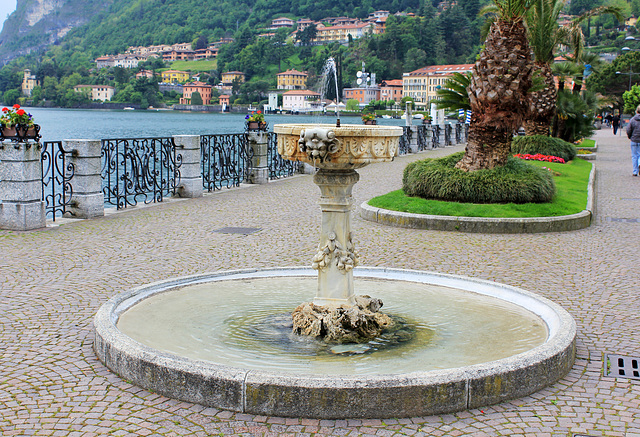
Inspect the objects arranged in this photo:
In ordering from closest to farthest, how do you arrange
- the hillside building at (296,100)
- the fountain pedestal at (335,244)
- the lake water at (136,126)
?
the fountain pedestal at (335,244) → the lake water at (136,126) → the hillside building at (296,100)

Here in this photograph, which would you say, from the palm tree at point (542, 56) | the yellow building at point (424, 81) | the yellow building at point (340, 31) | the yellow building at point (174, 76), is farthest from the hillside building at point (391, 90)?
the palm tree at point (542, 56)

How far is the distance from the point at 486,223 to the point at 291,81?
13361cm

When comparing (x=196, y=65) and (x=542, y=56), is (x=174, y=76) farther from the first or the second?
(x=542, y=56)

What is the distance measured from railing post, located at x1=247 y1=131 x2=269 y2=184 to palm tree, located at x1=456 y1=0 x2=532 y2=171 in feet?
19.6

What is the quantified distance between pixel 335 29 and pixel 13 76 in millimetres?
89318

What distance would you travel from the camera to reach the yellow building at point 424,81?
127375mm

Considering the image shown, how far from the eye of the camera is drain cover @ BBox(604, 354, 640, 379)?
4.74m

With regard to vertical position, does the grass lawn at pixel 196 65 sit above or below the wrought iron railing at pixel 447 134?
above

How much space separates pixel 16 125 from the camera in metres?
10.3

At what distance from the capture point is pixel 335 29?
190m

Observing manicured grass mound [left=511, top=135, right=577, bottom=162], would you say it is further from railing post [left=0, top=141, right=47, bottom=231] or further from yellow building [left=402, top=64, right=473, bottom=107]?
yellow building [left=402, top=64, right=473, bottom=107]

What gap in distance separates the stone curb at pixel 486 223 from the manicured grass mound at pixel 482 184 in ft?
3.52

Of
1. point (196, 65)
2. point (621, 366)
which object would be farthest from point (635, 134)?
point (196, 65)

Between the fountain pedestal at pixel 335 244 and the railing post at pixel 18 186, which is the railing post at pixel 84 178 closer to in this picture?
the railing post at pixel 18 186
